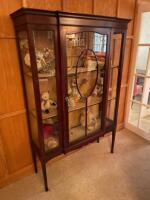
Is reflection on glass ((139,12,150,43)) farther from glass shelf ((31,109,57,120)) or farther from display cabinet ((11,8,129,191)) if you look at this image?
glass shelf ((31,109,57,120))

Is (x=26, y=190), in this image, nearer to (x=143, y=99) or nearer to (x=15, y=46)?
(x=15, y=46)

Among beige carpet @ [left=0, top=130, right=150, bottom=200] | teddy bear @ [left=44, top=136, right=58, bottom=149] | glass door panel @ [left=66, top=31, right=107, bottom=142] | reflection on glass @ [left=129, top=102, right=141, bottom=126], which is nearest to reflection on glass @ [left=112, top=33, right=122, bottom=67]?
glass door panel @ [left=66, top=31, right=107, bottom=142]

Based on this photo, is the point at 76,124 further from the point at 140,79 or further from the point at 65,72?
the point at 140,79

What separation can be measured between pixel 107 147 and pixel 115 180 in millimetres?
582

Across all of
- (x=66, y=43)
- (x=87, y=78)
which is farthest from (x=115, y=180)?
(x=66, y=43)

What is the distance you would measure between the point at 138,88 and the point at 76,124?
4.43ft

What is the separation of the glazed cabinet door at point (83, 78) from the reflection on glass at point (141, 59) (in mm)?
1008

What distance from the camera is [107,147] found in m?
2.34

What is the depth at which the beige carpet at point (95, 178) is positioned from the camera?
5.40 ft

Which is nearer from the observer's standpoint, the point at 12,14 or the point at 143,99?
the point at 12,14

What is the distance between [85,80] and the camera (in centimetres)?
170

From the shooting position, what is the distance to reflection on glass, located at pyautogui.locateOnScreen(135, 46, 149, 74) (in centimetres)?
231

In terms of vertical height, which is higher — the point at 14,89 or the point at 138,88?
the point at 14,89

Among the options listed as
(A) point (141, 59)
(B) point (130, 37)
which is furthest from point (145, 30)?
(A) point (141, 59)
